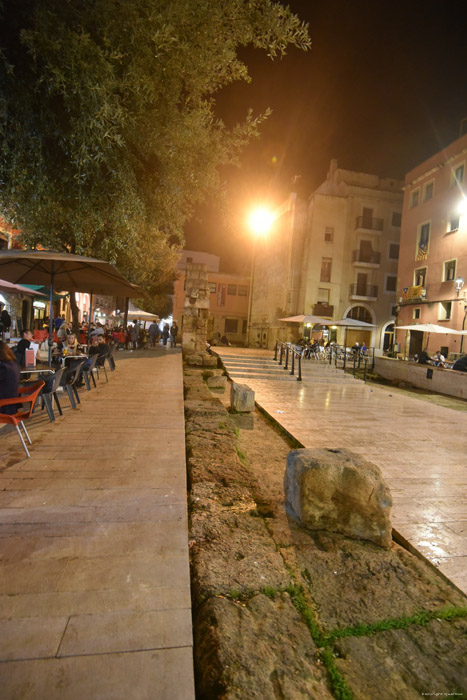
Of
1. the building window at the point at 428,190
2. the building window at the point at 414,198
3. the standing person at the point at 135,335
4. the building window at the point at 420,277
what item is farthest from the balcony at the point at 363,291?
the standing person at the point at 135,335

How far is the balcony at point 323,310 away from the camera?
26.6 metres

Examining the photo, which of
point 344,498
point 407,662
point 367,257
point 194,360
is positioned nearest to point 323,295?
point 367,257

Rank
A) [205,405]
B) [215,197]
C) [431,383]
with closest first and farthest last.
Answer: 1. [205,405]
2. [215,197]
3. [431,383]

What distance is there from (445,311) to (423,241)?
16.8 ft

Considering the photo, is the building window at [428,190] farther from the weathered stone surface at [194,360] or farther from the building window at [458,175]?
the weathered stone surface at [194,360]

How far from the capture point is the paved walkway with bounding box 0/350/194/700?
1.48 meters

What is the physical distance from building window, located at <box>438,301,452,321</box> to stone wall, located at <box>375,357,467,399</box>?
4865 millimetres

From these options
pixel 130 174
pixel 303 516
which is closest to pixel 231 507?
pixel 303 516

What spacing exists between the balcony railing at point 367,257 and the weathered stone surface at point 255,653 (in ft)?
91.7

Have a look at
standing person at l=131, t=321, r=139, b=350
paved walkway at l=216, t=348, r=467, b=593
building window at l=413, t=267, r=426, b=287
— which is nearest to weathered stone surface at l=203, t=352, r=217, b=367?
paved walkway at l=216, t=348, r=467, b=593

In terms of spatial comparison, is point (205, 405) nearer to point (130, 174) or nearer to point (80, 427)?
point (80, 427)

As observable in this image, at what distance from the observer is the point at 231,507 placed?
3.14m

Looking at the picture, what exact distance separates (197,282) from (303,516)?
1405 centimetres

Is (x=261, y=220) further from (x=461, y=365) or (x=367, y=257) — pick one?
(x=461, y=365)
